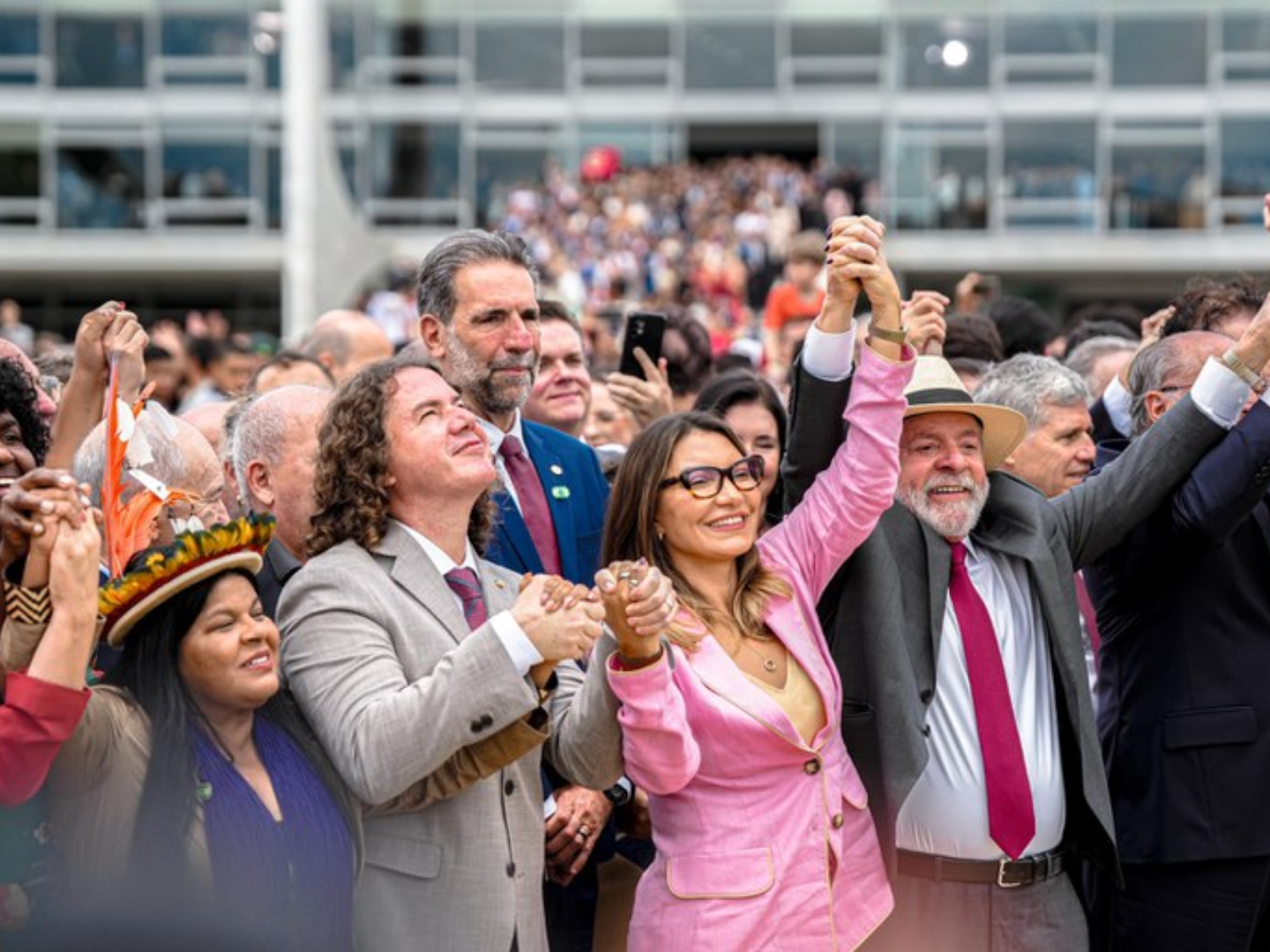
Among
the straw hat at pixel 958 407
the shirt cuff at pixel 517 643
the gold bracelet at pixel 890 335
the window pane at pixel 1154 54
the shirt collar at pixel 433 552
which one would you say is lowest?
the shirt cuff at pixel 517 643

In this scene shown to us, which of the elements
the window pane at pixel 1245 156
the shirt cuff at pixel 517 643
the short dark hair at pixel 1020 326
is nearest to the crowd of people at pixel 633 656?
the shirt cuff at pixel 517 643

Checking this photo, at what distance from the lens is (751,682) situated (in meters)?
4.64

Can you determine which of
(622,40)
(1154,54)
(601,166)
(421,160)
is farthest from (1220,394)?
(622,40)

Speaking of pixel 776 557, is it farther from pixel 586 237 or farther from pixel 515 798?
pixel 586 237

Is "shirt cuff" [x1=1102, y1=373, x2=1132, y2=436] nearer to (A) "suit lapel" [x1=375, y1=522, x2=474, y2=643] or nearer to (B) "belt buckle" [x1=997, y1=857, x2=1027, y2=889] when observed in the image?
(B) "belt buckle" [x1=997, y1=857, x2=1027, y2=889]

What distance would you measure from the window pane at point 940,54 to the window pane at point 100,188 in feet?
48.2

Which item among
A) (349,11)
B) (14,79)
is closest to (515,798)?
(349,11)

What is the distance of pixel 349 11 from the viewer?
31531mm

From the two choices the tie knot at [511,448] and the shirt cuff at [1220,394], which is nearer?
the shirt cuff at [1220,394]

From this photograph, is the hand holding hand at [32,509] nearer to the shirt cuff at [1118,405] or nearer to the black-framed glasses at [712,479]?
the black-framed glasses at [712,479]

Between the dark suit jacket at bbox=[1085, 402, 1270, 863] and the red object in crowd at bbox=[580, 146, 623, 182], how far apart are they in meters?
29.1

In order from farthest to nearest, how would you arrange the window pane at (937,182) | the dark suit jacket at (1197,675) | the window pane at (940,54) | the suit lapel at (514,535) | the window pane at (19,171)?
the window pane at (19,171) < the window pane at (937,182) < the window pane at (940,54) < the suit lapel at (514,535) < the dark suit jacket at (1197,675)

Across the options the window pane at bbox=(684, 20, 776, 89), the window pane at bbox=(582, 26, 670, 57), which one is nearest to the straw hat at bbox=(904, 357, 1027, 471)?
the window pane at bbox=(684, 20, 776, 89)

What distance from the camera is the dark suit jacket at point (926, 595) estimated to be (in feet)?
16.3
